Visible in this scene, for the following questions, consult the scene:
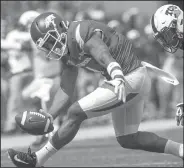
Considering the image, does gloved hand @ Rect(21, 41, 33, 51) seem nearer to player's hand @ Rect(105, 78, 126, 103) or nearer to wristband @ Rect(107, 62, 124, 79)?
wristband @ Rect(107, 62, 124, 79)

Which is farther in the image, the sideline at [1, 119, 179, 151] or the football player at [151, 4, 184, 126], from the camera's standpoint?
the sideline at [1, 119, 179, 151]

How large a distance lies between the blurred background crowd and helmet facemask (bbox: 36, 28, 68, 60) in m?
Result: 4.23

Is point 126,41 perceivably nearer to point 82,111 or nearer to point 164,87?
point 82,111

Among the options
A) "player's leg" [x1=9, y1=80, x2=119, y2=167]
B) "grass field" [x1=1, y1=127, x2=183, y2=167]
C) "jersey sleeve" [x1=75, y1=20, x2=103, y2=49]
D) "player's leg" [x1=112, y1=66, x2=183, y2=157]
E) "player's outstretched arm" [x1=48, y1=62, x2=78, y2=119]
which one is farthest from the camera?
"grass field" [x1=1, y1=127, x2=183, y2=167]

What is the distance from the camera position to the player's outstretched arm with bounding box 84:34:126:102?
19.0ft

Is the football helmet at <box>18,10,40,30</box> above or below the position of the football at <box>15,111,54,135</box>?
below

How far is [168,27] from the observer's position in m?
6.36

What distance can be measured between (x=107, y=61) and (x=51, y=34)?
2.58 ft

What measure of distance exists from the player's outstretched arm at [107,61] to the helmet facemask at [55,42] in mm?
328

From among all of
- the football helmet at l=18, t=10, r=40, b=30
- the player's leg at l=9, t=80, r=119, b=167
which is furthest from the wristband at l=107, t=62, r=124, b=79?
the football helmet at l=18, t=10, r=40, b=30

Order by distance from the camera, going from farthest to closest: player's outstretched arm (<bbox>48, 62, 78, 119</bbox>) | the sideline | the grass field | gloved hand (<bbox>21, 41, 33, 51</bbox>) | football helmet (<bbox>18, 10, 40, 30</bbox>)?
gloved hand (<bbox>21, 41, 33, 51</bbox>)
football helmet (<bbox>18, 10, 40, 30</bbox>)
the sideline
the grass field
player's outstretched arm (<bbox>48, 62, 78, 119</bbox>)

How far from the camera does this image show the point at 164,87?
14383mm

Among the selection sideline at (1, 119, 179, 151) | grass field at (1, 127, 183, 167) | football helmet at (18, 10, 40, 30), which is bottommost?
sideline at (1, 119, 179, 151)

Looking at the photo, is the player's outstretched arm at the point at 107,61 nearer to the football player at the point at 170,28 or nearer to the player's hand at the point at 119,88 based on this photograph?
the player's hand at the point at 119,88
